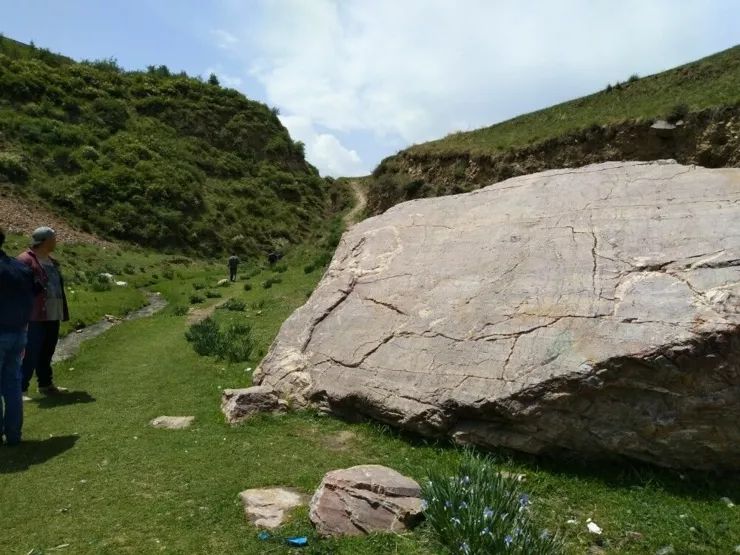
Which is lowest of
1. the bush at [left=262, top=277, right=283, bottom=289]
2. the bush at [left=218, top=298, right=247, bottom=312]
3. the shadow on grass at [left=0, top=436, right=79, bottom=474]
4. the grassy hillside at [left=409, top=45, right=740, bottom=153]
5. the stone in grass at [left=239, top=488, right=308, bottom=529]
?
the stone in grass at [left=239, top=488, right=308, bottom=529]

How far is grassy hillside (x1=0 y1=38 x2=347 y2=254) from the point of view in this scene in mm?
37500

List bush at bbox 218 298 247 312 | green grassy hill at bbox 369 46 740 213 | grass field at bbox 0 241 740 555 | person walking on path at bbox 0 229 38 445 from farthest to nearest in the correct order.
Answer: green grassy hill at bbox 369 46 740 213 < bush at bbox 218 298 247 312 < person walking on path at bbox 0 229 38 445 < grass field at bbox 0 241 740 555

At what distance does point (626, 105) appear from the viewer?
24.0 m

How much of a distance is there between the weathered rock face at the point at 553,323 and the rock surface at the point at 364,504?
1455mm

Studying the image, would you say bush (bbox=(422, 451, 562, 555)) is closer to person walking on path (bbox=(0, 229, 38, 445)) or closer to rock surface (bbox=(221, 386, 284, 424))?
rock surface (bbox=(221, 386, 284, 424))

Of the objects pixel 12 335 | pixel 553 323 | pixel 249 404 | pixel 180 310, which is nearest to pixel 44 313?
pixel 12 335

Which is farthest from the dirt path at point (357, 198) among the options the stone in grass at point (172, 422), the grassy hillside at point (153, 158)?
the stone in grass at point (172, 422)

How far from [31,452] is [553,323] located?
5.93 m

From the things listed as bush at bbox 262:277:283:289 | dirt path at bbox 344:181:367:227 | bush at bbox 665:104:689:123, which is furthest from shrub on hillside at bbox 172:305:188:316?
dirt path at bbox 344:181:367:227

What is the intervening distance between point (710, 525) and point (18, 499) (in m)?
5.97

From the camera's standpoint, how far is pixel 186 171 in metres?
47.1

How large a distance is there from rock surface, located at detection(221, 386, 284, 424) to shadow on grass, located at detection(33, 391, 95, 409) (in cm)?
286

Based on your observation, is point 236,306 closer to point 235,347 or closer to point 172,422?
point 235,347

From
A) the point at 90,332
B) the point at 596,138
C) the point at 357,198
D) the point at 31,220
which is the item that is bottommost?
the point at 90,332
